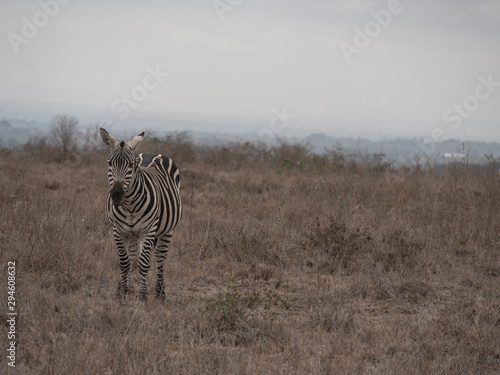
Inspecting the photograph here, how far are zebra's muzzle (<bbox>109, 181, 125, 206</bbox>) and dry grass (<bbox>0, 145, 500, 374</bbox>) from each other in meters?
1.00

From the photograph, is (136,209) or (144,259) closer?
(136,209)

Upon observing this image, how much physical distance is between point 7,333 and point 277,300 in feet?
8.97

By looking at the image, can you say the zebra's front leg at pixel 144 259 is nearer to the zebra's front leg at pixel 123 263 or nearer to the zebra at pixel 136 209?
the zebra at pixel 136 209

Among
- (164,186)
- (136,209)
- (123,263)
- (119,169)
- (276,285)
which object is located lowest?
(276,285)

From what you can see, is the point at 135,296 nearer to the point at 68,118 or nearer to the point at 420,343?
the point at 420,343

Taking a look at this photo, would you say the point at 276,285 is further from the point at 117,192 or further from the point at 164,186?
the point at 117,192

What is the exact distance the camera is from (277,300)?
17.7 feet

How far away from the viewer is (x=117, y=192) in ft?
15.1

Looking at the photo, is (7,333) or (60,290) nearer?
(7,333)

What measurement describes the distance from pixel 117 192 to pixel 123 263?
107 centimetres

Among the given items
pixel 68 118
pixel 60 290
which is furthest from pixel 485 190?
pixel 68 118

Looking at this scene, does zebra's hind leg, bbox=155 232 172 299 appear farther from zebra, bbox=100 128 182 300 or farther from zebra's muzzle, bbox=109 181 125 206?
zebra's muzzle, bbox=109 181 125 206

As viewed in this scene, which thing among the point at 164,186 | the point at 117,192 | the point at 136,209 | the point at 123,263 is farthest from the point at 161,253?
the point at 117,192

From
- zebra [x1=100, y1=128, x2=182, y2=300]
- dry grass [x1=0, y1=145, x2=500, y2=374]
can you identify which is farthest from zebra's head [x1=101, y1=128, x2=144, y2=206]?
dry grass [x1=0, y1=145, x2=500, y2=374]
